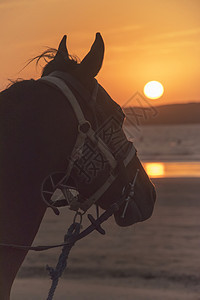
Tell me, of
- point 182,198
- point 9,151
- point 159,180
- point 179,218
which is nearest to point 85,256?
point 179,218

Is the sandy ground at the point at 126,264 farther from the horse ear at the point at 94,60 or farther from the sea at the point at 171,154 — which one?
the horse ear at the point at 94,60

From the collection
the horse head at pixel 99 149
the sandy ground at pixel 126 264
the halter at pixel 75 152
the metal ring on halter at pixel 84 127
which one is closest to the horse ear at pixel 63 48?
the horse head at pixel 99 149

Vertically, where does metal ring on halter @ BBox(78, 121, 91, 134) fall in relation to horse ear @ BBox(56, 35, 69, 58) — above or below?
below

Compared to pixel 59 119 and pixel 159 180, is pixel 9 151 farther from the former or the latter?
pixel 159 180

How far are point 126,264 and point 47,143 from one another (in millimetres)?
6353

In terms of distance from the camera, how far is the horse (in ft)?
9.75

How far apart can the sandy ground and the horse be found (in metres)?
4.31

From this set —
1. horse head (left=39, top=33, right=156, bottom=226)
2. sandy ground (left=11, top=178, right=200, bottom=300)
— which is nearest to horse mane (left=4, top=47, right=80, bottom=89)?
horse head (left=39, top=33, right=156, bottom=226)

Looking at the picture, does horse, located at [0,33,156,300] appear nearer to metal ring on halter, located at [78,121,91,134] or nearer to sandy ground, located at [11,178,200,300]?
metal ring on halter, located at [78,121,91,134]

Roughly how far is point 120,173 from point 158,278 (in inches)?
201

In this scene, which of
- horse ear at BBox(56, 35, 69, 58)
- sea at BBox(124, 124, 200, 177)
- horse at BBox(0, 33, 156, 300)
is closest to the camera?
horse at BBox(0, 33, 156, 300)

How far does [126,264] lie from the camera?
9.09m

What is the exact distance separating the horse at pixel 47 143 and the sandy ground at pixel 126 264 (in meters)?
4.31

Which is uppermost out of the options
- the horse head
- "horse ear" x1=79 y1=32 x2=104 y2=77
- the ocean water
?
"horse ear" x1=79 y1=32 x2=104 y2=77
